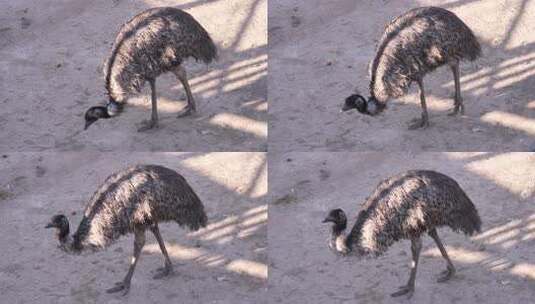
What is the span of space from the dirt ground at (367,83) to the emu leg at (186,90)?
0.94 m

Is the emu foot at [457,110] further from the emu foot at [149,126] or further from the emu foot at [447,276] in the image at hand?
the emu foot at [149,126]

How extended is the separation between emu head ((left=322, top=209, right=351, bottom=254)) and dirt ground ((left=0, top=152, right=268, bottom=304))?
92 cm

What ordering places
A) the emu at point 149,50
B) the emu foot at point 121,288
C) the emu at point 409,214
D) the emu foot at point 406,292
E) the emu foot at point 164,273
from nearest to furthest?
the emu at point 409,214, the emu foot at point 406,292, the emu foot at point 121,288, the emu foot at point 164,273, the emu at point 149,50

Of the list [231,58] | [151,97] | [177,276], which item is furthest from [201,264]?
[231,58]

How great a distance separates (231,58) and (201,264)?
415cm

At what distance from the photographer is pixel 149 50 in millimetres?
18172

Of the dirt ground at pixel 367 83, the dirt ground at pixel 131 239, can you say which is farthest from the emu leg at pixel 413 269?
the dirt ground at pixel 367 83

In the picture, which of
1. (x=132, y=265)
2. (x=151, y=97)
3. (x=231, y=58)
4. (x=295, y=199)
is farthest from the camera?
(x=231, y=58)

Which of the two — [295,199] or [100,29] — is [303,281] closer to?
[295,199]

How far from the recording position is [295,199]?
17.9 meters

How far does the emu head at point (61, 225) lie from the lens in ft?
53.5

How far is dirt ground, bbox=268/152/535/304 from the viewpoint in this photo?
16.4 meters

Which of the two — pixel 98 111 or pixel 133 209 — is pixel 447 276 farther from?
pixel 98 111

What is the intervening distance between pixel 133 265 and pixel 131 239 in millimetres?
906
